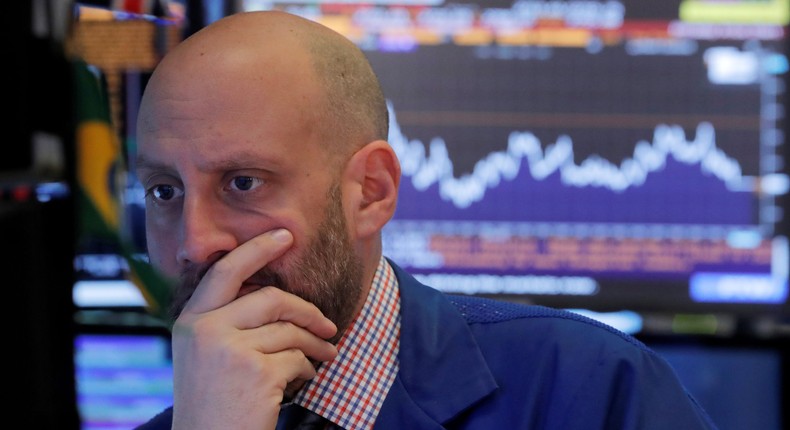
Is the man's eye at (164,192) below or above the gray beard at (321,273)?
above

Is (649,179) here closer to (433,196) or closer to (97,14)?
(433,196)

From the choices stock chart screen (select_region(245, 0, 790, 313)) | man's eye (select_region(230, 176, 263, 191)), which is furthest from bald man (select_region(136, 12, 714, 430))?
stock chart screen (select_region(245, 0, 790, 313))

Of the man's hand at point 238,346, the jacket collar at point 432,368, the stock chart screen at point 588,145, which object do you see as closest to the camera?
the man's hand at point 238,346

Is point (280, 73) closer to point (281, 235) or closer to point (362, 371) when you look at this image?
point (281, 235)

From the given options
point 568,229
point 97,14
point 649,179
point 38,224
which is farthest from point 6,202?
point 649,179

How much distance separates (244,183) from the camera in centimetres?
107

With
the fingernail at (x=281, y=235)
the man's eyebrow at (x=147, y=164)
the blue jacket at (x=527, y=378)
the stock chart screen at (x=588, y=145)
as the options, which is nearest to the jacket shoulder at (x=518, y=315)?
the blue jacket at (x=527, y=378)

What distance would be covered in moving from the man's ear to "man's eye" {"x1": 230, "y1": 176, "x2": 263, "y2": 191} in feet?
0.38

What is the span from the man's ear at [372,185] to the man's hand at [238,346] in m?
0.11

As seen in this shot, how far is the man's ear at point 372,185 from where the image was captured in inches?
45.0

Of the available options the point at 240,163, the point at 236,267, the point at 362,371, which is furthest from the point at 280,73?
the point at 362,371

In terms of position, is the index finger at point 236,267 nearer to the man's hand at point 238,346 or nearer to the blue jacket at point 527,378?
the man's hand at point 238,346

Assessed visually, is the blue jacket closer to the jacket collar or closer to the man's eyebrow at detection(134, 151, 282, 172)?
the jacket collar

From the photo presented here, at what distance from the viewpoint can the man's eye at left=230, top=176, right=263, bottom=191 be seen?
106cm
